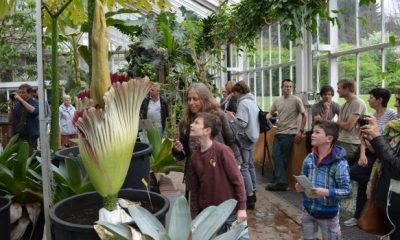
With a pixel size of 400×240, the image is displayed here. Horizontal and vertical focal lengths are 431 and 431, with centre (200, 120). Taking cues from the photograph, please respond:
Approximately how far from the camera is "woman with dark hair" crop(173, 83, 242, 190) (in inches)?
94.9

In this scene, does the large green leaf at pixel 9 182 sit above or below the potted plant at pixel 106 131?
below

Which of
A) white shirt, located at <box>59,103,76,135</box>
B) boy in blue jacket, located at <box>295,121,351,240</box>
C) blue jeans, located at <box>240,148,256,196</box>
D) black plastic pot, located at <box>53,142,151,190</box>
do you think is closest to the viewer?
black plastic pot, located at <box>53,142,151,190</box>

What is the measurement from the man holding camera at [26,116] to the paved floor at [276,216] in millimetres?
2020

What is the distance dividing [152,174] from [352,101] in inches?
75.0

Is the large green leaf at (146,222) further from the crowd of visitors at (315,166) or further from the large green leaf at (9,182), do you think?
the large green leaf at (9,182)

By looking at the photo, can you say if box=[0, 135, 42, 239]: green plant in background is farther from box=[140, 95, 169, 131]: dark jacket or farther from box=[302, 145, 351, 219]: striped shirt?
box=[140, 95, 169, 131]: dark jacket

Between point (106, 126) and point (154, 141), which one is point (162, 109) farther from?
point (106, 126)

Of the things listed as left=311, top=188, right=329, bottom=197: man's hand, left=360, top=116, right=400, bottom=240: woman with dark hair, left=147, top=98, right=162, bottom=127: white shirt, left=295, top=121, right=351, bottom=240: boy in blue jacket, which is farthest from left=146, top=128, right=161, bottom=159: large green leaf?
left=147, top=98, right=162, bottom=127: white shirt

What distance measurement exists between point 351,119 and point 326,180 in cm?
A: 153

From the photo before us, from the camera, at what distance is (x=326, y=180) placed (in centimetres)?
224

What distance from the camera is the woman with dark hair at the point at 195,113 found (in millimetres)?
2410

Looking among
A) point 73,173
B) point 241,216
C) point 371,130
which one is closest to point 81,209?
point 73,173

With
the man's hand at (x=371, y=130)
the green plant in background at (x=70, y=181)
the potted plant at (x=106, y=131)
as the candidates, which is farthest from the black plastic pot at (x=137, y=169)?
the man's hand at (x=371, y=130)

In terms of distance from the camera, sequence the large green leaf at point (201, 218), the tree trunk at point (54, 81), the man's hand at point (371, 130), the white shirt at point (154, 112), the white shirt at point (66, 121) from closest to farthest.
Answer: the large green leaf at point (201, 218), the tree trunk at point (54, 81), the man's hand at point (371, 130), the white shirt at point (154, 112), the white shirt at point (66, 121)
